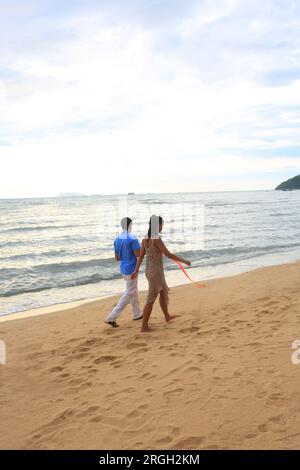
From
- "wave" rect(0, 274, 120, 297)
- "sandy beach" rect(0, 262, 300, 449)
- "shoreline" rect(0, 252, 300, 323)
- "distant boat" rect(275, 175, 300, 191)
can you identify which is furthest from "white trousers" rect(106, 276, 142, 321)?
"distant boat" rect(275, 175, 300, 191)

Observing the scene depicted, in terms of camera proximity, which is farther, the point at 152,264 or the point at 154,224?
the point at 152,264

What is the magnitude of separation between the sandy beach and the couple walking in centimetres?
38

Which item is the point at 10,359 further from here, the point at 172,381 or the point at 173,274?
the point at 173,274

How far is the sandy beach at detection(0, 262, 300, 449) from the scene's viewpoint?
3037 millimetres

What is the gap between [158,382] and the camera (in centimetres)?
395

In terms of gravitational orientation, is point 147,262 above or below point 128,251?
below

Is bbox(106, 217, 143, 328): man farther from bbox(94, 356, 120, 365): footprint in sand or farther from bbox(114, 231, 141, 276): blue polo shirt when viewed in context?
bbox(94, 356, 120, 365): footprint in sand

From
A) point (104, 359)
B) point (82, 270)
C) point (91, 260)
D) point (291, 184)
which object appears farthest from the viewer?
point (291, 184)

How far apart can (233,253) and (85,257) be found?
633 cm

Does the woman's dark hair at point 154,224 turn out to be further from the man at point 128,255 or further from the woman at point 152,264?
the man at point 128,255

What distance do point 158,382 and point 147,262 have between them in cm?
214

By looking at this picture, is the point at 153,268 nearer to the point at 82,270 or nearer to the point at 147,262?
the point at 147,262

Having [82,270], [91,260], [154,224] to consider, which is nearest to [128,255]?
[154,224]

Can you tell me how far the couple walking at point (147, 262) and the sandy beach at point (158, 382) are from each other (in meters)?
0.38
